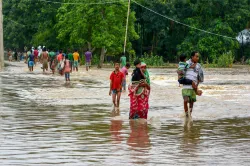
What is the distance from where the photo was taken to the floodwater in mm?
10664

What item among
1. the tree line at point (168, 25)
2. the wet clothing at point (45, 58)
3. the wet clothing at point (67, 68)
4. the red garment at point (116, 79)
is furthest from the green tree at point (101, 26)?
the red garment at point (116, 79)

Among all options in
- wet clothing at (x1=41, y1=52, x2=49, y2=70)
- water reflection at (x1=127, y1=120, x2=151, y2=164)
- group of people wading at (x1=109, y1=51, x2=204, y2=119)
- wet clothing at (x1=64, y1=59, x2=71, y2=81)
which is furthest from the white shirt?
wet clothing at (x1=41, y1=52, x2=49, y2=70)

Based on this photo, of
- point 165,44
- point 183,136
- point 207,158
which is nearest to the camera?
point 207,158

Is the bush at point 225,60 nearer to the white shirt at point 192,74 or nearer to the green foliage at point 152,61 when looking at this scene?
the green foliage at point 152,61

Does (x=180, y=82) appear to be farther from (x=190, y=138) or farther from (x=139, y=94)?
(x=190, y=138)

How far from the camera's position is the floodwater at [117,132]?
10.7 metres

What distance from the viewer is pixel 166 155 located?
36.1 ft

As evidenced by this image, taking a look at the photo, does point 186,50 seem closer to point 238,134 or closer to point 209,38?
point 209,38

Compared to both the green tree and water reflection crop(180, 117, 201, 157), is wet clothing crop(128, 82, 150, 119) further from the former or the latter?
the green tree

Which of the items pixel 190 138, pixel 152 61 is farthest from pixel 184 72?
pixel 152 61

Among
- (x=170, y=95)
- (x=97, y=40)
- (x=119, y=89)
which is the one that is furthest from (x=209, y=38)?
(x=119, y=89)

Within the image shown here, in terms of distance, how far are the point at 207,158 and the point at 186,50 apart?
58035 millimetres

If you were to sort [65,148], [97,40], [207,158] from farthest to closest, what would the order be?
[97,40] → [65,148] → [207,158]

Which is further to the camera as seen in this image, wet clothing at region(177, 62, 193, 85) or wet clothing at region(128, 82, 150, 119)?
wet clothing at region(128, 82, 150, 119)
